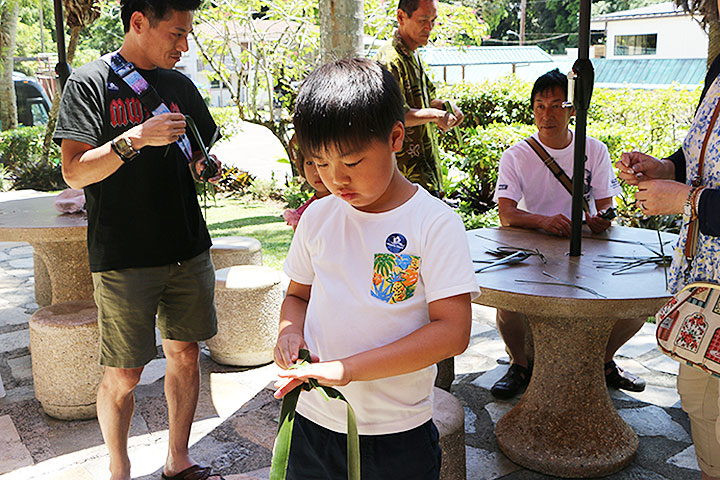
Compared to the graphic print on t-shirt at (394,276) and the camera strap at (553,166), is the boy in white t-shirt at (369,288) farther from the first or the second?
the camera strap at (553,166)

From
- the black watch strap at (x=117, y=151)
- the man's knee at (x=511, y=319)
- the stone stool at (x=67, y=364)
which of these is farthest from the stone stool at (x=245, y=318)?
the black watch strap at (x=117, y=151)

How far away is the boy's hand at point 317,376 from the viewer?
55.6 inches

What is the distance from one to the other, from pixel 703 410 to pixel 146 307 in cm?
202

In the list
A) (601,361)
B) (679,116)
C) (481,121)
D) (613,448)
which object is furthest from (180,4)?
(679,116)

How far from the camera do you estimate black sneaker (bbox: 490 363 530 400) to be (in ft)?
12.4

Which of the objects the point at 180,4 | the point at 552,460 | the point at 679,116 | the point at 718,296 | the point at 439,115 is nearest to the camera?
the point at 718,296

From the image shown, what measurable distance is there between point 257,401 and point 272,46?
8.52 metres

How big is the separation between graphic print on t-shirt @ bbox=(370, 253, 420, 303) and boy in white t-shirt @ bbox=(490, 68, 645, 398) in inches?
90.5

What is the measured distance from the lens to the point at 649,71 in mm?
25531

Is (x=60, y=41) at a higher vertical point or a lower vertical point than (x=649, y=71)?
lower

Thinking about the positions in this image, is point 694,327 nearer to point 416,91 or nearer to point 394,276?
point 394,276

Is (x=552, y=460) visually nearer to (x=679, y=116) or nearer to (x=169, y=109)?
(x=169, y=109)

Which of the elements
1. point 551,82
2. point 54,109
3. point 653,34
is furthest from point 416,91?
point 653,34

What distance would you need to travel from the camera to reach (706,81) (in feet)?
7.50
